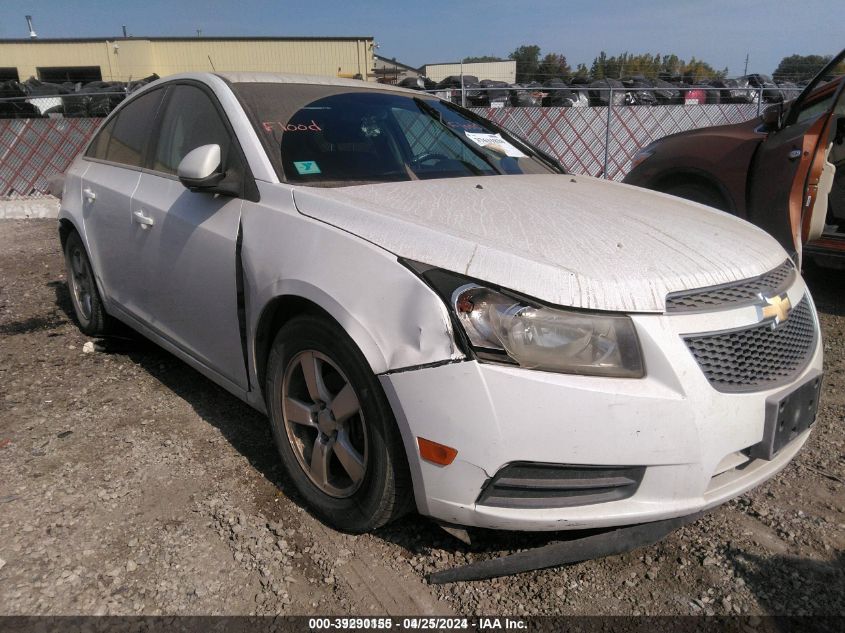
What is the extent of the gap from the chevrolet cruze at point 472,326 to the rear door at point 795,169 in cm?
172

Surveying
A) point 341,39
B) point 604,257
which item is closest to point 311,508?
point 604,257

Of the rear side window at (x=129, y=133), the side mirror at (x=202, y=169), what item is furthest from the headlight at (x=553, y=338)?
the rear side window at (x=129, y=133)

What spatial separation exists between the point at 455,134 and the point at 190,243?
4.34ft

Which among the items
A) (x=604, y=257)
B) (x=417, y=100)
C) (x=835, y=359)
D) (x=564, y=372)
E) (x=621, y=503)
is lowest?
(x=835, y=359)

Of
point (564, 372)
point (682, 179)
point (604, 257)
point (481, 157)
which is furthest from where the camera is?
point (682, 179)

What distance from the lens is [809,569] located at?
209 centimetres

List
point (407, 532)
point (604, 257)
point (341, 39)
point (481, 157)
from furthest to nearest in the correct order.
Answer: point (341, 39)
point (481, 157)
point (407, 532)
point (604, 257)

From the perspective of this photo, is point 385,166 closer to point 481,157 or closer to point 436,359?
point 481,157

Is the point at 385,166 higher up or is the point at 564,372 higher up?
the point at 385,166

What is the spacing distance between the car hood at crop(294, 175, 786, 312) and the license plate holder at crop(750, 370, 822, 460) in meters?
0.37

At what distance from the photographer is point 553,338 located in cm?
174

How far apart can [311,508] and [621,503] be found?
3.77ft

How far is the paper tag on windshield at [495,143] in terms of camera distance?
3.14 meters

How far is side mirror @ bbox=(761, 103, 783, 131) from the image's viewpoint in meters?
4.57
